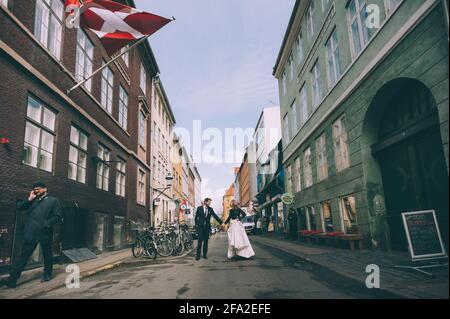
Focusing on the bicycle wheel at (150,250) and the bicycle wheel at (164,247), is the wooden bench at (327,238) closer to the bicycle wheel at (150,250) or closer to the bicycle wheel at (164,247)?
the bicycle wheel at (164,247)

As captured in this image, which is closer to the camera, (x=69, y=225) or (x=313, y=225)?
(x=69, y=225)

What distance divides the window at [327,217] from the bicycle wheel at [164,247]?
24.9 feet

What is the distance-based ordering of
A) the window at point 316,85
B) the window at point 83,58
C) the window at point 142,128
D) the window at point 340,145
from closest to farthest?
the window at point 83,58, the window at point 340,145, the window at point 316,85, the window at point 142,128

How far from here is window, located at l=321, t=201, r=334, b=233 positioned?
16328 mm

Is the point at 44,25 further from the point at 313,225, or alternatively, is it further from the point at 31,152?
the point at 313,225

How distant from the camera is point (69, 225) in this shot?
12.1m

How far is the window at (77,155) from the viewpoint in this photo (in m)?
13.0

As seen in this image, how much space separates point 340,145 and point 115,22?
9.85 meters

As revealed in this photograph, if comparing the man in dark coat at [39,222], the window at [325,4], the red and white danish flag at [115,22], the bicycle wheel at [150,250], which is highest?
the window at [325,4]

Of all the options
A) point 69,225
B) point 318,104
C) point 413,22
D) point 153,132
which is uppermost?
point 153,132

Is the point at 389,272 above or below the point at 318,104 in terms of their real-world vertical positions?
below

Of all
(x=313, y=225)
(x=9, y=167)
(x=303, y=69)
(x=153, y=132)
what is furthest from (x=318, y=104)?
(x=153, y=132)

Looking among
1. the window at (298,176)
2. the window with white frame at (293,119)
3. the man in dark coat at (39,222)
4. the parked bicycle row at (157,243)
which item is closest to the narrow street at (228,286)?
the man in dark coat at (39,222)

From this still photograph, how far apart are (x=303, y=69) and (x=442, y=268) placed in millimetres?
16476
